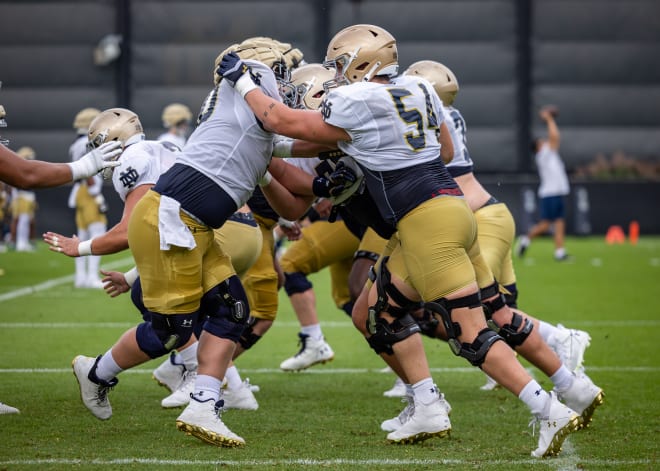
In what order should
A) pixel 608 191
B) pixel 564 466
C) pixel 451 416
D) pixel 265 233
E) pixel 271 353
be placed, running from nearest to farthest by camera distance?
pixel 564 466
pixel 451 416
pixel 265 233
pixel 271 353
pixel 608 191

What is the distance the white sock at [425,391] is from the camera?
501cm

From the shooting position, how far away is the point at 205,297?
5.01 metres

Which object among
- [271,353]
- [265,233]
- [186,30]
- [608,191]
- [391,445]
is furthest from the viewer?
[186,30]

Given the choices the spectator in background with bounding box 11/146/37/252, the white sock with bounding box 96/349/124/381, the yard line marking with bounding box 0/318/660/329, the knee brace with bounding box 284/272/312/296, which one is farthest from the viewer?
the spectator in background with bounding box 11/146/37/252

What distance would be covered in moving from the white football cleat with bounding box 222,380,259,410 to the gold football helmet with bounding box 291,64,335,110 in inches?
62.8

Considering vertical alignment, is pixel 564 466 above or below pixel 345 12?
above

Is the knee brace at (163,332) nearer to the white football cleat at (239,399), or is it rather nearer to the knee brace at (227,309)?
the knee brace at (227,309)

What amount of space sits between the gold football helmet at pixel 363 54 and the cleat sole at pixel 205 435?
1753mm

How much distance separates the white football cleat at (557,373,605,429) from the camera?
17.1 ft

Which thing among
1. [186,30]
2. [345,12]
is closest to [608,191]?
[345,12]

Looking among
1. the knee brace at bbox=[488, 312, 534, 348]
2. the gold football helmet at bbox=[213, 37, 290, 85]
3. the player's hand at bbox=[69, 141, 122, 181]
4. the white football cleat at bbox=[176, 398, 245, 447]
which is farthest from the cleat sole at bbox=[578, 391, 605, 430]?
the player's hand at bbox=[69, 141, 122, 181]

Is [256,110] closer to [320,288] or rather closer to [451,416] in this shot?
[451,416]

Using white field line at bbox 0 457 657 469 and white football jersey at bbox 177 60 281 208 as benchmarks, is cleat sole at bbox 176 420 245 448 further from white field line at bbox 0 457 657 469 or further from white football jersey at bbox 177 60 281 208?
white football jersey at bbox 177 60 281 208

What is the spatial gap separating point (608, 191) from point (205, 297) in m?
17.2
